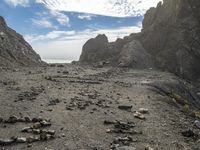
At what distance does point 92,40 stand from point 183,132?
98693mm

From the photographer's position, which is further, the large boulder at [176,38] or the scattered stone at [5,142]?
the large boulder at [176,38]

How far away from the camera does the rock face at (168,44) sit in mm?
88312

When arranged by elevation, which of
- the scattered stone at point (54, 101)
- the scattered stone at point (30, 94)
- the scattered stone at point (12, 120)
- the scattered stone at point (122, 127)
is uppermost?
the scattered stone at point (30, 94)

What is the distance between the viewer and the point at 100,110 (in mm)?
24406

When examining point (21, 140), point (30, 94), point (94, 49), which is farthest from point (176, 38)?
point (21, 140)

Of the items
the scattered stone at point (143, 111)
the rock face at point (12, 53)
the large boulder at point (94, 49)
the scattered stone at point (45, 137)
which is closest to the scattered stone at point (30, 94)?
the scattered stone at point (143, 111)

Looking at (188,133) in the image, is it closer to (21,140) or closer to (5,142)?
(21,140)

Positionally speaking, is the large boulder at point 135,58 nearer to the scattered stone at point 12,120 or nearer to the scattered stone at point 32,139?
the scattered stone at point 12,120

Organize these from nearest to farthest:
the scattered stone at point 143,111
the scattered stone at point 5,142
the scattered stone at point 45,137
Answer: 1. the scattered stone at point 5,142
2. the scattered stone at point 45,137
3. the scattered stone at point 143,111

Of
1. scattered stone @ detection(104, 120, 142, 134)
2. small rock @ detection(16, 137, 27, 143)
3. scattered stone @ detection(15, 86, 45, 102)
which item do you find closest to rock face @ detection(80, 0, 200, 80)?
scattered stone @ detection(15, 86, 45, 102)

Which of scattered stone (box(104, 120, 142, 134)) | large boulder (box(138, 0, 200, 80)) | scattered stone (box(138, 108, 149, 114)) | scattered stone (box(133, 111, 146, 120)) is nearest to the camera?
scattered stone (box(104, 120, 142, 134))

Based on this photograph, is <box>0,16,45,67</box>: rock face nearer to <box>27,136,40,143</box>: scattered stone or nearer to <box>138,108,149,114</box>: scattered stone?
<box>138,108,149,114</box>: scattered stone

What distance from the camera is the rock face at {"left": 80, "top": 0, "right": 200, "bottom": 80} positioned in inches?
3477

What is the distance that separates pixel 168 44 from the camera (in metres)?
97.4
